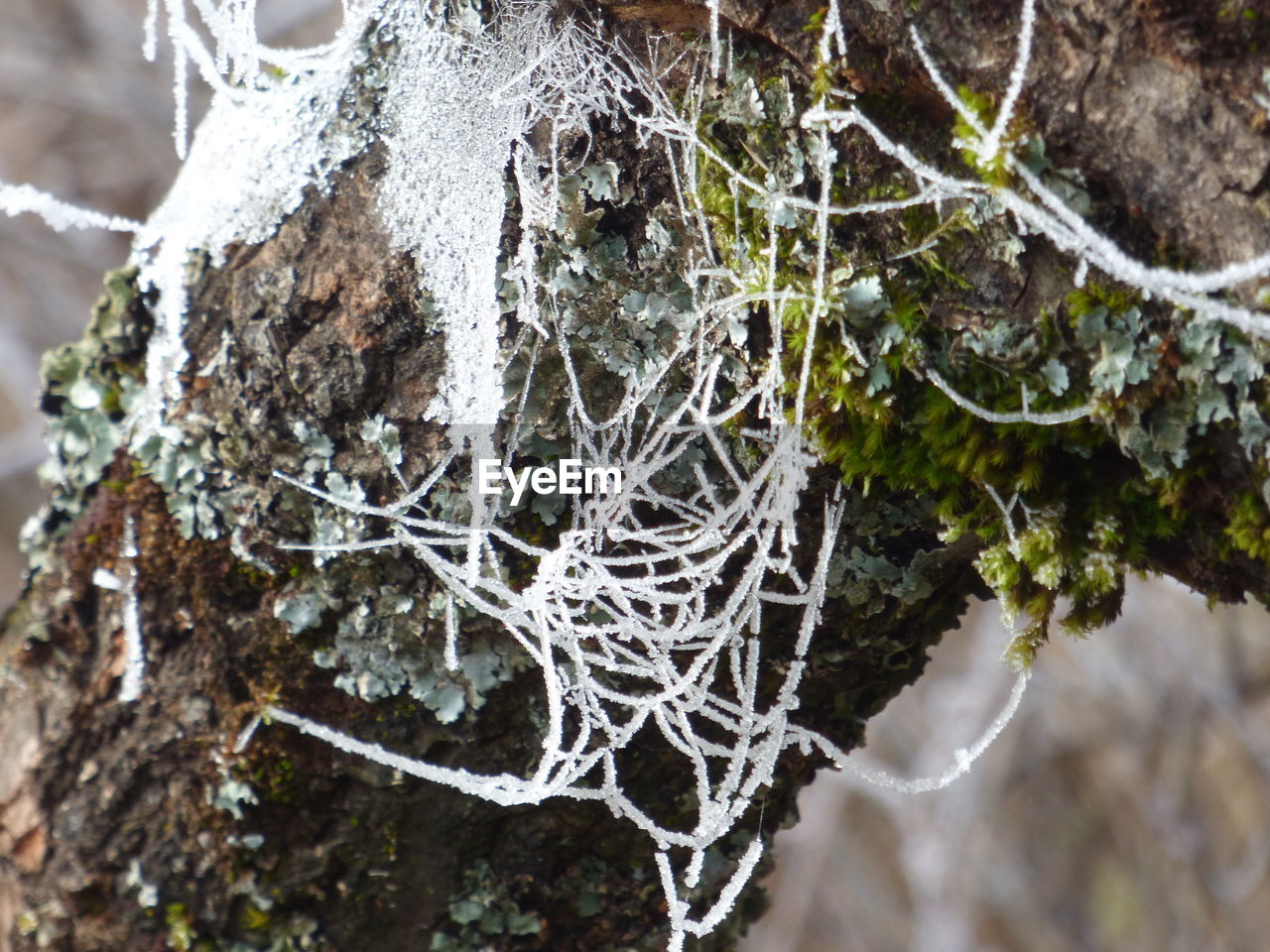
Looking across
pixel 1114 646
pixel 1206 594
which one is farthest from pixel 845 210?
pixel 1114 646

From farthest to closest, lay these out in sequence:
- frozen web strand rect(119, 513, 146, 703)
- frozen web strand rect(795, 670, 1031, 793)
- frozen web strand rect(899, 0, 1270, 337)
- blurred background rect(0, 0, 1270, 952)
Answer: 1. blurred background rect(0, 0, 1270, 952)
2. frozen web strand rect(119, 513, 146, 703)
3. frozen web strand rect(795, 670, 1031, 793)
4. frozen web strand rect(899, 0, 1270, 337)

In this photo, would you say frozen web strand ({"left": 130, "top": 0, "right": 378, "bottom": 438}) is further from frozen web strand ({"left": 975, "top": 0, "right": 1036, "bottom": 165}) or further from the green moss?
frozen web strand ({"left": 975, "top": 0, "right": 1036, "bottom": 165})

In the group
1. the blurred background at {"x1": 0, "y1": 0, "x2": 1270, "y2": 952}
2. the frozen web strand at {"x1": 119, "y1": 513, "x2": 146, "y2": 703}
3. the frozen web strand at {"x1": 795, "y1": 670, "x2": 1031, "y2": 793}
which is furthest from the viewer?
the blurred background at {"x1": 0, "y1": 0, "x2": 1270, "y2": 952}

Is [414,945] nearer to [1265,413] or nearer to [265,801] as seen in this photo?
[265,801]

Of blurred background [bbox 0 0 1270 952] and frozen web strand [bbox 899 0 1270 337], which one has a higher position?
blurred background [bbox 0 0 1270 952]

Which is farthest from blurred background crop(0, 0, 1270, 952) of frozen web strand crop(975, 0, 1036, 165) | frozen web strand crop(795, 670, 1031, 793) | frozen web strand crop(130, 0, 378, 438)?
frozen web strand crop(975, 0, 1036, 165)

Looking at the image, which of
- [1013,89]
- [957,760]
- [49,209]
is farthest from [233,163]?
[957,760]

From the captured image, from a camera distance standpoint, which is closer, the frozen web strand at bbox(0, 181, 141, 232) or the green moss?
the green moss

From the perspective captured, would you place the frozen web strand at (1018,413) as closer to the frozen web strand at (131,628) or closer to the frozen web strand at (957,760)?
the frozen web strand at (957,760)
